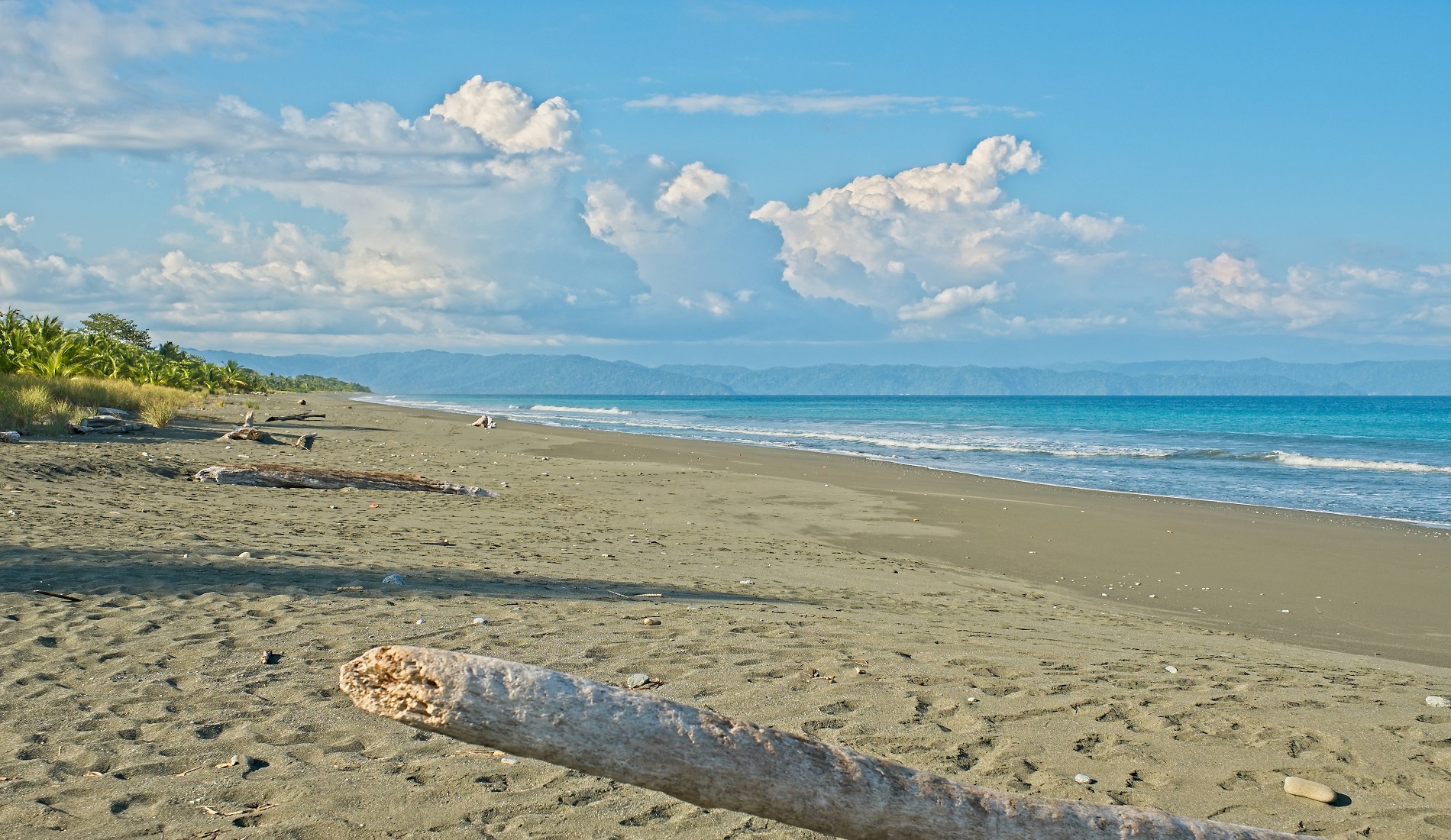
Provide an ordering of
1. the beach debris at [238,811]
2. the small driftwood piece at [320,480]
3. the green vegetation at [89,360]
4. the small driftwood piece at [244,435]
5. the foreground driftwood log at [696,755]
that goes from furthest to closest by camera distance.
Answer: the green vegetation at [89,360] → the small driftwood piece at [244,435] → the small driftwood piece at [320,480] → the beach debris at [238,811] → the foreground driftwood log at [696,755]

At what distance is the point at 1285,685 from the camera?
6066 millimetres

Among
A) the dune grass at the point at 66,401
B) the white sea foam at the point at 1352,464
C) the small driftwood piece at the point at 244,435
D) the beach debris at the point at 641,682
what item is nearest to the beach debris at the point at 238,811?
the beach debris at the point at 641,682

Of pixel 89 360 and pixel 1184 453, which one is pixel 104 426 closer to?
pixel 89 360

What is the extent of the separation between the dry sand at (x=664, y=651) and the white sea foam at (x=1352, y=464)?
17.4 meters

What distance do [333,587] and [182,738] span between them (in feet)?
10.3

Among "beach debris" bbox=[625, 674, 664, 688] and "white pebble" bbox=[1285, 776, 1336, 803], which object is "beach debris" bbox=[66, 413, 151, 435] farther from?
"white pebble" bbox=[1285, 776, 1336, 803]

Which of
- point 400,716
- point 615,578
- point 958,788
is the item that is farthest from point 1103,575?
point 400,716

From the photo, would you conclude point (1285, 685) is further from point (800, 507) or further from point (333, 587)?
point (800, 507)

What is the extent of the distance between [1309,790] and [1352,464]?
102ft

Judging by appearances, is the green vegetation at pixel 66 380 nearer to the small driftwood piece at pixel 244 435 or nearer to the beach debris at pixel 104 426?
the beach debris at pixel 104 426

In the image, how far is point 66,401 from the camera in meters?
23.3

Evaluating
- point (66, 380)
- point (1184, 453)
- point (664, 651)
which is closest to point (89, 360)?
point (66, 380)

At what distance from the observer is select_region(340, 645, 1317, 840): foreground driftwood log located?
240 centimetres

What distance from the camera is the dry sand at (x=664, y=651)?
12.8 feet
